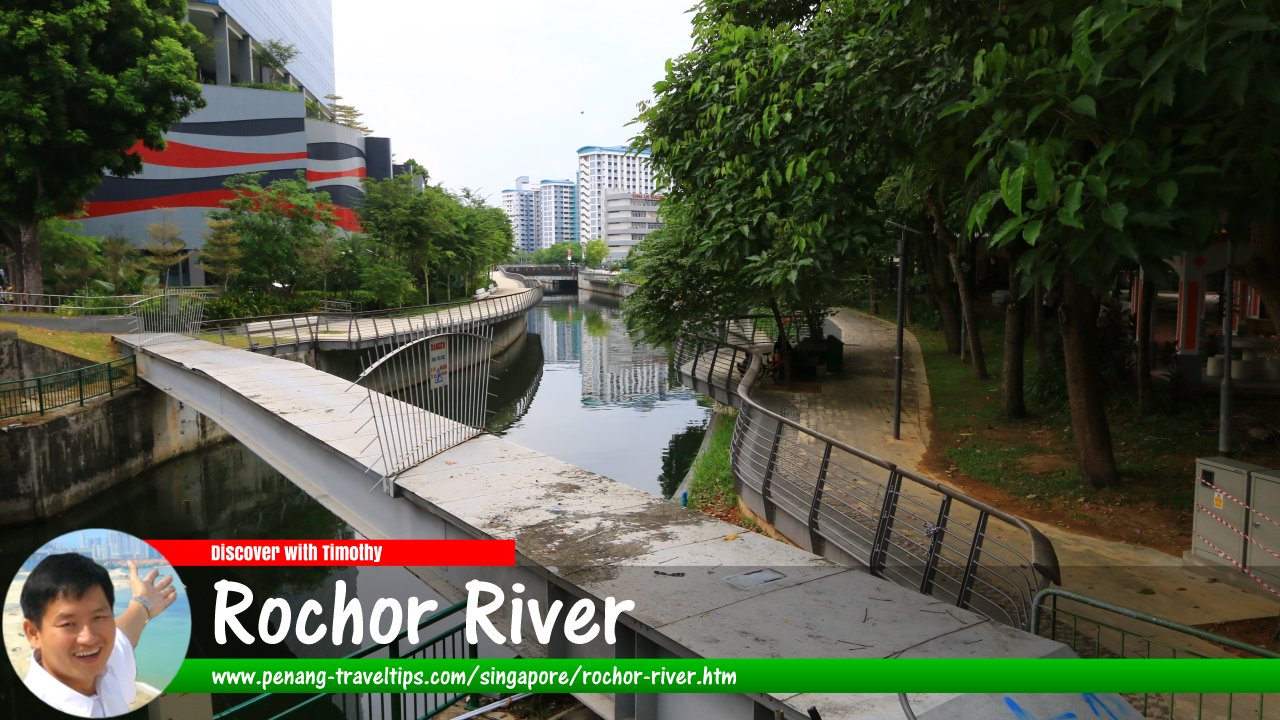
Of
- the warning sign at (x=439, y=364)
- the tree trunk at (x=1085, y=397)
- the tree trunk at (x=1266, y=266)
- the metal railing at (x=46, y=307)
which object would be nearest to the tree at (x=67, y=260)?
the metal railing at (x=46, y=307)

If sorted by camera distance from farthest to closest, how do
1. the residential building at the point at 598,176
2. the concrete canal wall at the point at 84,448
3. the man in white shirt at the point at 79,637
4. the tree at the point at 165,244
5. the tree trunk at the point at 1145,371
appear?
the residential building at the point at 598,176 < the tree at the point at 165,244 < the concrete canal wall at the point at 84,448 < the tree trunk at the point at 1145,371 < the man in white shirt at the point at 79,637

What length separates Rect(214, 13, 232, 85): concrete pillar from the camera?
48438 mm

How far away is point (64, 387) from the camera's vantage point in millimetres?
18688

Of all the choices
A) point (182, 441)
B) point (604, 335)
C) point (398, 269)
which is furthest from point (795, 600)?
point (604, 335)

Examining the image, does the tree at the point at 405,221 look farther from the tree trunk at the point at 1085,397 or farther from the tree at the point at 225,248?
the tree trunk at the point at 1085,397

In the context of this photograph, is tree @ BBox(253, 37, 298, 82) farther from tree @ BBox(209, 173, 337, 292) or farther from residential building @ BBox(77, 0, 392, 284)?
tree @ BBox(209, 173, 337, 292)

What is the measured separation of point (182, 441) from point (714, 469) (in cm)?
1561

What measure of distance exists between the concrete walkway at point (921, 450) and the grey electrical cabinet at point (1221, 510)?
0.84 ft

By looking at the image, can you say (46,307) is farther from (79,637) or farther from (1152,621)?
(1152,621)

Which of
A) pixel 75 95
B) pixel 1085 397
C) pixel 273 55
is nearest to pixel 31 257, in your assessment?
pixel 75 95

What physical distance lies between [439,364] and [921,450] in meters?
8.42

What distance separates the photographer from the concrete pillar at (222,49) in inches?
1907

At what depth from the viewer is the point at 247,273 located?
115ft

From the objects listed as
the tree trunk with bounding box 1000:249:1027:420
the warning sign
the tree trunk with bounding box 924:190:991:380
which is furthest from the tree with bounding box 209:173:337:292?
the tree trunk with bounding box 1000:249:1027:420
